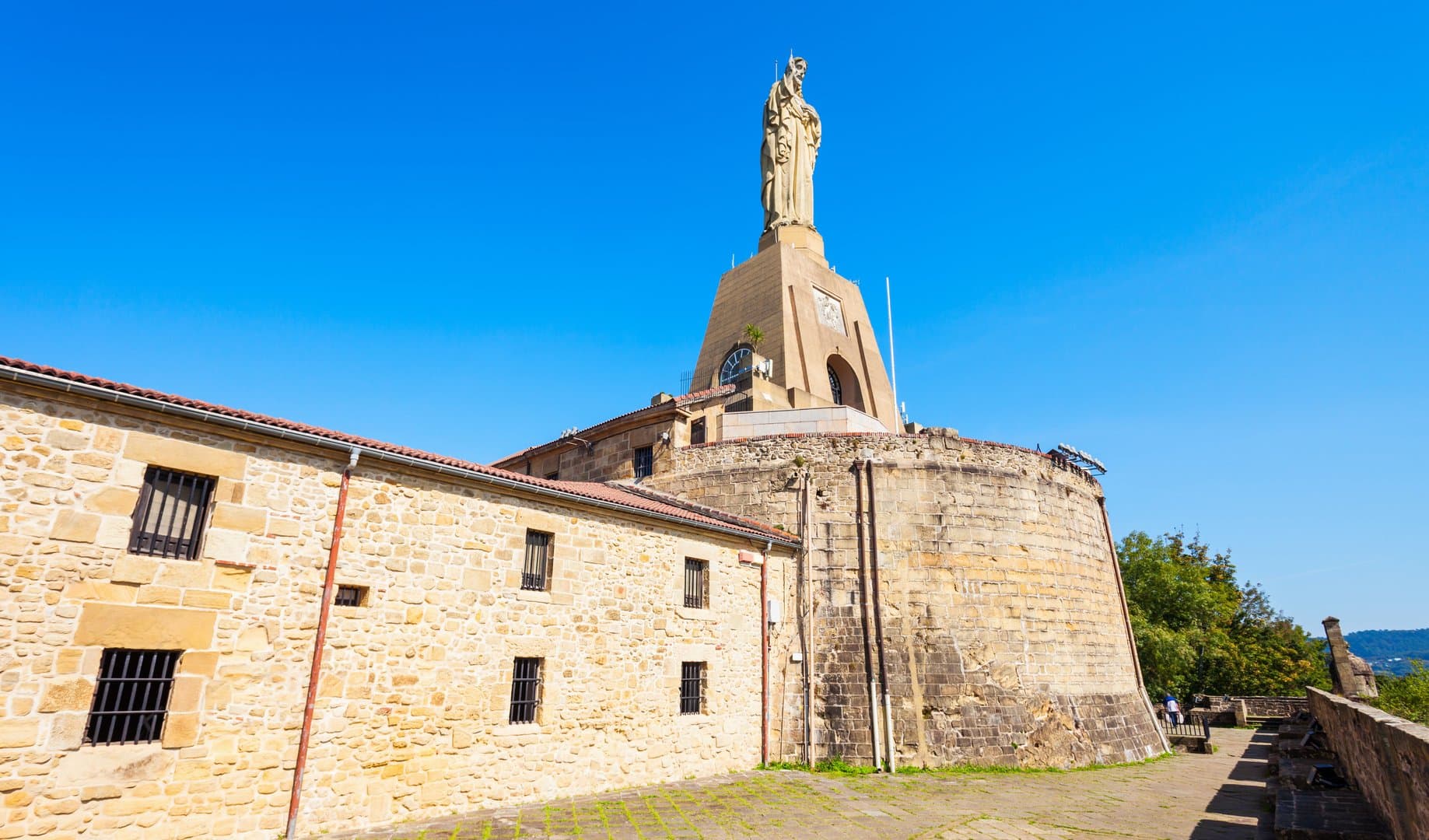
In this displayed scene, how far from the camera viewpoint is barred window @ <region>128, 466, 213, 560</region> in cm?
902

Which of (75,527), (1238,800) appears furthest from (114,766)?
(1238,800)

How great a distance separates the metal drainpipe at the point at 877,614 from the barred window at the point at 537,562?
27.5 feet

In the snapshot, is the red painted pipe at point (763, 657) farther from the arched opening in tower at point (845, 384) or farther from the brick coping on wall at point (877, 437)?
the arched opening in tower at point (845, 384)

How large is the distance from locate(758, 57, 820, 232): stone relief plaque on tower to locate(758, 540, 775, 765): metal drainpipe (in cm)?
2078

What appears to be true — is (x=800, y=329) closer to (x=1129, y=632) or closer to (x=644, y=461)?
(x=644, y=461)

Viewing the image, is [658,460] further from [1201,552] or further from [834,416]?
[1201,552]

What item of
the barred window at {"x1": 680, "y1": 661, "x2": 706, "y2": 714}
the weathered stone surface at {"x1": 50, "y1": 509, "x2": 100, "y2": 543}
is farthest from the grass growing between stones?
the weathered stone surface at {"x1": 50, "y1": 509, "x2": 100, "y2": 543}

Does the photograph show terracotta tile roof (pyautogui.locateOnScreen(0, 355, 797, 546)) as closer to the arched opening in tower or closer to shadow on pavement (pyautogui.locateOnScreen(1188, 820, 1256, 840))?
shadow on pavement (pyautogui.locateOnScreen(1188, 820, 1256, 840))

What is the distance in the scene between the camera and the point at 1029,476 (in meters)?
19.5

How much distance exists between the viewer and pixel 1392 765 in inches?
298

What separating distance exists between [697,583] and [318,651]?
25.2 ft

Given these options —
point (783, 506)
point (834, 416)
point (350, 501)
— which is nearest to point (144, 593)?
point (350, 501)

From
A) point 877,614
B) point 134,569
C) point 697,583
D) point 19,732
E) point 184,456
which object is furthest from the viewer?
point 877,614

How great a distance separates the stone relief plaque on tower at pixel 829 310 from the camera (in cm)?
3098
